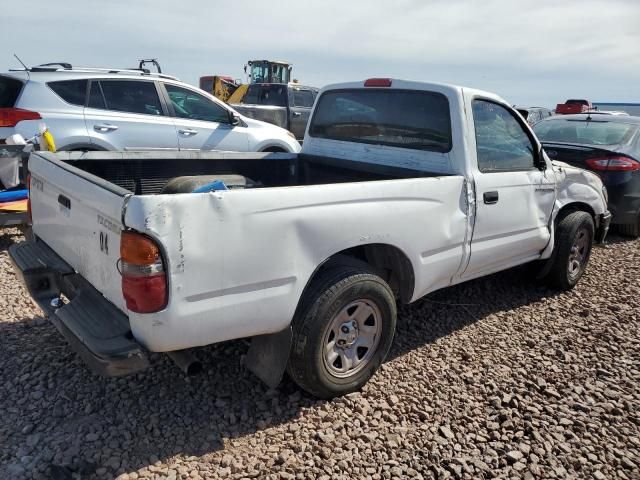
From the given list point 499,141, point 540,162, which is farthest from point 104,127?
point 540,162

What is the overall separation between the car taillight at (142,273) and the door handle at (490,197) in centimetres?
231

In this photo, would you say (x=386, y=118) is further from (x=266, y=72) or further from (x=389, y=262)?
(x=266, y=72)

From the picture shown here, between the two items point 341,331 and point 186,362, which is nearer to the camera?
point 186,362

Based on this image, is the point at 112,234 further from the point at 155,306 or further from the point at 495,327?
the point at 495,327

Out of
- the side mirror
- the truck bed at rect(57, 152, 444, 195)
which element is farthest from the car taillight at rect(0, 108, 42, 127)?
the side mirror

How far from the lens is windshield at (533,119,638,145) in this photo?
677cm

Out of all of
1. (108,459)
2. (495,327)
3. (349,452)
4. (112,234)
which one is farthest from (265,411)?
(495,327)

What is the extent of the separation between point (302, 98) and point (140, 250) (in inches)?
519

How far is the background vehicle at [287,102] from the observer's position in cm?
1363

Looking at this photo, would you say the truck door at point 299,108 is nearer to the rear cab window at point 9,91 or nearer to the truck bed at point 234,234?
the rear cab window at point 9,91

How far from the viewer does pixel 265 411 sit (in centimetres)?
297

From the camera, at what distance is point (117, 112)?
686 centimetres

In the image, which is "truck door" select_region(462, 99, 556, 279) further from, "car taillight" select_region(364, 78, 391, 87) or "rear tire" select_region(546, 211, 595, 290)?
"car taillight" select_region(364, 78, 391, 87)

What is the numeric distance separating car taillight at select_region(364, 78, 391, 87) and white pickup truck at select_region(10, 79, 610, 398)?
0.7 inches
